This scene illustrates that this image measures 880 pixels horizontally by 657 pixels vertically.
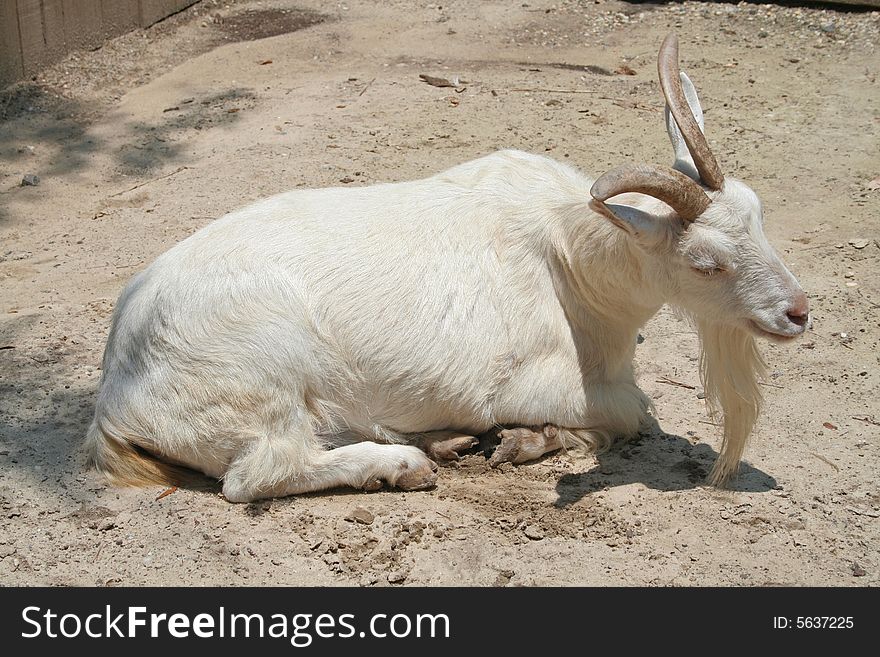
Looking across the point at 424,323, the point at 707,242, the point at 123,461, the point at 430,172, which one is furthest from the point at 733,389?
the point at 430,172

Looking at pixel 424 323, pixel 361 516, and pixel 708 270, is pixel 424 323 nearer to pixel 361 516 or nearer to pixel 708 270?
pixel 361 516

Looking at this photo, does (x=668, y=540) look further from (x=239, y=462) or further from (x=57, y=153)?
(x=57, y=153)

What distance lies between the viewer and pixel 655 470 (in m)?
4.82

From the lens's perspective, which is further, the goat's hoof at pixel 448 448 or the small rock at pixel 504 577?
the goat's hoof at pixel 448 448

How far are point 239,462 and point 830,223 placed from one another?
4.43m

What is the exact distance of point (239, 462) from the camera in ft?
14.7

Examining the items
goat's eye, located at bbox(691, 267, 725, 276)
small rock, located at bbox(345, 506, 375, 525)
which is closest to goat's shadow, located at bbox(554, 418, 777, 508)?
small rock, located at bbox(345, 506, 375, 525)

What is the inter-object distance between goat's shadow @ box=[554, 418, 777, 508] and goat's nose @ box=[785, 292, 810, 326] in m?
0.83

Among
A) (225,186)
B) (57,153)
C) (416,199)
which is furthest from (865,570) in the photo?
(57,153)

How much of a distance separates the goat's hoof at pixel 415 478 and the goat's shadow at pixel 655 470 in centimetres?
57

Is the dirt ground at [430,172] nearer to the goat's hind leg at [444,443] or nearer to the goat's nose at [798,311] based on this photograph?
the goat's hind leg at [444,443]

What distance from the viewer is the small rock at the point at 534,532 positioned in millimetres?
4273

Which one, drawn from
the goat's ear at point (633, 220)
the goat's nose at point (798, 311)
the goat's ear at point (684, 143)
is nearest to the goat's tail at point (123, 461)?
the goat's ear at point (633, 220)

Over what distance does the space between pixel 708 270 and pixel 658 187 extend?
47 centimetres
